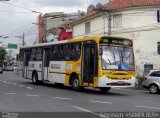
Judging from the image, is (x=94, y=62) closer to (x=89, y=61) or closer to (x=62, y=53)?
(x=89, y=61)

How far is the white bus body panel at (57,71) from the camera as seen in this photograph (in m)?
25.6

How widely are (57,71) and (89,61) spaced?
4.38 m

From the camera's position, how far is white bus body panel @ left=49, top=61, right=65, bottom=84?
25641mm

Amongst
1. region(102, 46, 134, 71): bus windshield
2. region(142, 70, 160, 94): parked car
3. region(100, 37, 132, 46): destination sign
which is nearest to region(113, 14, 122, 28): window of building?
region(142, 70, 160, 94): parked car

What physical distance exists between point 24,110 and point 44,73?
47.8 feet

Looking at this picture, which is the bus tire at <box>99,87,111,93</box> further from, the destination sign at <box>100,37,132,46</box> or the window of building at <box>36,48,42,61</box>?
the window of building at <box>36,48,42,61</box>

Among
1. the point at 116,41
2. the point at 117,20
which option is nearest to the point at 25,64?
the point at 116,41

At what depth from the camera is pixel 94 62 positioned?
22.0 m

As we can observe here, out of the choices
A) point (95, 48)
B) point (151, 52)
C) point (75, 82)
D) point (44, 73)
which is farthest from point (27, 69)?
point (151, 52)

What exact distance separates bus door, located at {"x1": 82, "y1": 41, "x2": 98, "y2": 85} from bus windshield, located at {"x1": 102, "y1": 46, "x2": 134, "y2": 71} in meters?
0.53

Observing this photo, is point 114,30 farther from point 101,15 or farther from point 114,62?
point 114,62

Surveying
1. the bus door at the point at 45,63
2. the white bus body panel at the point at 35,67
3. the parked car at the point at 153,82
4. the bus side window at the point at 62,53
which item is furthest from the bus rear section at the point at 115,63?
the white bus body panel at the point at 35,67

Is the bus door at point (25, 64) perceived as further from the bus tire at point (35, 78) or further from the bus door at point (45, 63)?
the bus door at point (45, 63)

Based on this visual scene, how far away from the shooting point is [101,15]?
47500 millimetres
